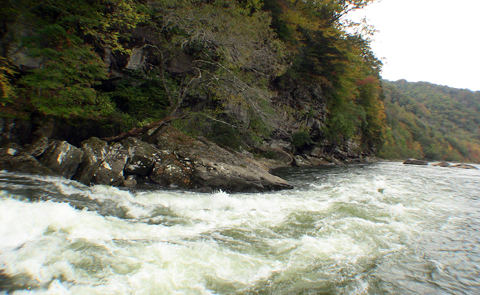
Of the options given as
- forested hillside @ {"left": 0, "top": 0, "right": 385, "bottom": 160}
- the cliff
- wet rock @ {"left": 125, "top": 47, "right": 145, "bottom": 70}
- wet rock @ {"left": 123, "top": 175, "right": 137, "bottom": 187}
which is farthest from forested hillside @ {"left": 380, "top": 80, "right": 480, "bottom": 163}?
wet rock @ {"left": 123, "top": 175, "right": 137, "bottom": 187}

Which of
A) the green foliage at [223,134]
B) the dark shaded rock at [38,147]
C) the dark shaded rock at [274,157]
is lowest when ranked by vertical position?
the dark shaded rock at [274,157]

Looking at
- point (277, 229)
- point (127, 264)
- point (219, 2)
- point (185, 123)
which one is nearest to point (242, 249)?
point (277, 229)

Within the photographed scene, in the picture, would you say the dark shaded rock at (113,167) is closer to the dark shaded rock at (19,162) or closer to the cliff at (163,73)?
the cliff at (163,73)

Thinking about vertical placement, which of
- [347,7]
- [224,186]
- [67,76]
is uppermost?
[347,7]

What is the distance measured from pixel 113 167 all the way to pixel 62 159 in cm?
120

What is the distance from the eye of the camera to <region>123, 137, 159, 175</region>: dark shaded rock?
22.8 ft

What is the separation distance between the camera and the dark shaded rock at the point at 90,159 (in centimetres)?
586

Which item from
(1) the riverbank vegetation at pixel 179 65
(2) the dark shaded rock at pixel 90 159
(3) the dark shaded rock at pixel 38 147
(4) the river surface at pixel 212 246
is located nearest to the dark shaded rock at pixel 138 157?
(2) the dark shaded rock at pixel 90 159

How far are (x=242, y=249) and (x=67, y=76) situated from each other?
685 cm

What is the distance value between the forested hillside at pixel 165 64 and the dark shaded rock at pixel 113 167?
60.7 inches

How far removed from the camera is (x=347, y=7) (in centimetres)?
2158

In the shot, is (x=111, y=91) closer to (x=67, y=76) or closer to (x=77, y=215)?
(x=67, y=76)

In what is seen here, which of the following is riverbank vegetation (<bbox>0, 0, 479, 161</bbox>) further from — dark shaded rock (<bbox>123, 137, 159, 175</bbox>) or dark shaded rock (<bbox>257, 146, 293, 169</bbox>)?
dark shaded rock (<bbox>123, 137, 159, 175</bbox>)

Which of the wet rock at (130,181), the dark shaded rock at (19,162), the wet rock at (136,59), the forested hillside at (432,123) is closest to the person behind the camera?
the dark shaded rock at (19,162)
